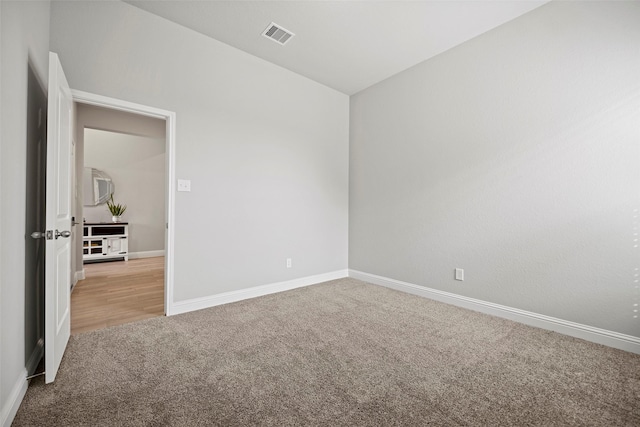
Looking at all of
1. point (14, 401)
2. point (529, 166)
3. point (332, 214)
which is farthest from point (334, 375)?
point (332, 214)

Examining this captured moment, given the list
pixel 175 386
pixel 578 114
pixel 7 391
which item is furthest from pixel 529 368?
pixel 7 391

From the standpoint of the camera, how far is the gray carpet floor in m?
1.40

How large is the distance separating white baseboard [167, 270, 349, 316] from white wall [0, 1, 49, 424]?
49.7 inches

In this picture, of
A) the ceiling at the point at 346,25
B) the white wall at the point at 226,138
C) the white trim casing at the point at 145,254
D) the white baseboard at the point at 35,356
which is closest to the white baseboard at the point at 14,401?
the white baseboard at the point at 35,356

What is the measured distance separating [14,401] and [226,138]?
2.51 meters

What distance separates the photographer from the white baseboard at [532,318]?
6.94 ft

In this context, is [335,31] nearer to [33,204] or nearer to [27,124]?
[27,124]

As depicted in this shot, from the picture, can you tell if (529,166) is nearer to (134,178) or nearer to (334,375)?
(334,375)

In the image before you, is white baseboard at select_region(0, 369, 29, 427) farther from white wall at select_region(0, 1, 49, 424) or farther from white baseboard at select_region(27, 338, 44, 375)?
white baseboard at select_region(27, 338, 44, 375)

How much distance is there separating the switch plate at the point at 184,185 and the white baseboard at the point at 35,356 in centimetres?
153

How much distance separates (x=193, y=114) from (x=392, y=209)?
263cm

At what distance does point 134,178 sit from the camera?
6.37 m

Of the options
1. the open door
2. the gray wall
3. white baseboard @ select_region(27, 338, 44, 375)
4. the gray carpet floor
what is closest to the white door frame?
the gray carpet floor

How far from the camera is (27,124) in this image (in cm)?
166
